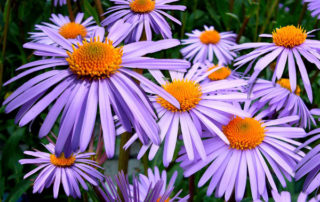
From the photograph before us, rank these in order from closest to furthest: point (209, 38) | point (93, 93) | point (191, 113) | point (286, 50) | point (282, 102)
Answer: point (93, 93)
point (191, 113)
point (286, 50)
point (282, 102)
point (209, 38)

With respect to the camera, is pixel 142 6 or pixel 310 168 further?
pixel 142 6

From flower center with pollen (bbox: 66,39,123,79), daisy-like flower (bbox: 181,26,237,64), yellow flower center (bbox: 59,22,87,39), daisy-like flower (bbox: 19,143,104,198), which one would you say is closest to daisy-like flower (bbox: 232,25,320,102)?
flower center with pollen (bbox: 66,39,123,79)

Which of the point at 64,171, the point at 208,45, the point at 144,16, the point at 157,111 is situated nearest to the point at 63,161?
the point at 64,171

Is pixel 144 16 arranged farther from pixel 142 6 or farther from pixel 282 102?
pixel 282 102

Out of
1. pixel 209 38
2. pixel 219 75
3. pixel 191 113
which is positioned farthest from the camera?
pixel 209 38

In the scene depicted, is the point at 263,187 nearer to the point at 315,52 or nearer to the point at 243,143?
the point at 243,143

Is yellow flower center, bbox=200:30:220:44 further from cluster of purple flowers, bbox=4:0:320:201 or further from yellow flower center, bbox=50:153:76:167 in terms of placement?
yellow flower center, bbox=50:153:76:167

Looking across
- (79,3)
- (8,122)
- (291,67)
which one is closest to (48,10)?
(79,3)
